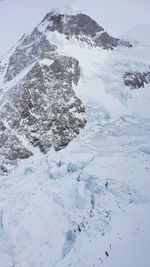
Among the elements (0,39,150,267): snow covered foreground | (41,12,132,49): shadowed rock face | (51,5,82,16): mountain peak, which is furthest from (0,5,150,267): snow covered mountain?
(51,5,82,16): mountain peak

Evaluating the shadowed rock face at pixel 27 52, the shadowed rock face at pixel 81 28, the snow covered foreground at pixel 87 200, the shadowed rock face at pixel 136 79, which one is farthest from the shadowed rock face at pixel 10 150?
the shadowed rock face at pixel 81 28

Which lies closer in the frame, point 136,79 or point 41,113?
point 41,113

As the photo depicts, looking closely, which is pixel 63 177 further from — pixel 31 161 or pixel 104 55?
pixel 104 55

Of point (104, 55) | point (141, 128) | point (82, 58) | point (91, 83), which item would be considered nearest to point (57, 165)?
point (141, 128)

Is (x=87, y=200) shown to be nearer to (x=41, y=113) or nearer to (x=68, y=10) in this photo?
(x=41, y=113)

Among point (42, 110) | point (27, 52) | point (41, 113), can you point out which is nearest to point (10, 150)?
point (41, 113)

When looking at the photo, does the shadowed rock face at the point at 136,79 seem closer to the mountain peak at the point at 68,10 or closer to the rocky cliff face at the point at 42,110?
the rocky cliff face at the point at 42,110
